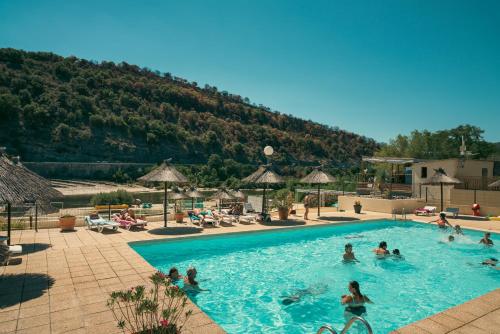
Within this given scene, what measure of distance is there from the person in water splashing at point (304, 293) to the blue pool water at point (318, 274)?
0.16 ft

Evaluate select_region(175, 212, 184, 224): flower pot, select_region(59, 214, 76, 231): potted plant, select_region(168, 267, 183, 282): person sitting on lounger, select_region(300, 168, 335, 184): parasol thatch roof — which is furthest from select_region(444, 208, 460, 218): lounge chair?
select_region(59, 214, 76, 231): potted plant

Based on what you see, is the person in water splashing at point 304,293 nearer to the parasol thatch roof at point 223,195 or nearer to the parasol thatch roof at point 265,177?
the parasol thatch roof at point 265,177

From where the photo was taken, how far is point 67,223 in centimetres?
1112

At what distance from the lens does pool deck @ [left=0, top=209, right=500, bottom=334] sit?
423 centimetres

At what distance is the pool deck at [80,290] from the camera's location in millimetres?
4234

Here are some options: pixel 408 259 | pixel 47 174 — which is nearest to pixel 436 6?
pixel 408 259

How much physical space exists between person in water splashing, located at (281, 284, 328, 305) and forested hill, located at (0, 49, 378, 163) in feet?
165

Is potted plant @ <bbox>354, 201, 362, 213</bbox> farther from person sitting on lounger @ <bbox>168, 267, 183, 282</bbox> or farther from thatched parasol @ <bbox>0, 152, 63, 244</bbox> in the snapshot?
thatched parasol @ <bbox>0, 152, 63, 244</bbox>

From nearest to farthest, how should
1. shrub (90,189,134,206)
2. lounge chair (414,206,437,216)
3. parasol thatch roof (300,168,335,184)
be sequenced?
1. parasol thatch roof (300,168,335,184)
2. lounge chair (414,206,437,216)
3. shrub (90,189,134,206)

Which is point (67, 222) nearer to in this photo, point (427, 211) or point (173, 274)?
point (173, 274)

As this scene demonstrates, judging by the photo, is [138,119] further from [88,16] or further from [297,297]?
[297,297]

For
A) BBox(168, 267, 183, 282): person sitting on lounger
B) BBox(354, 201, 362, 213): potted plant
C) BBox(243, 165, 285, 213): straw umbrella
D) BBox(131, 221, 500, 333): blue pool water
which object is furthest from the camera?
BBox(354, 201, 362, 213): potted plant

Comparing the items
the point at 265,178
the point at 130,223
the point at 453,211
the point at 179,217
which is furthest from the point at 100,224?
the point at 453,211

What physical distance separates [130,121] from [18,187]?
57.0m
